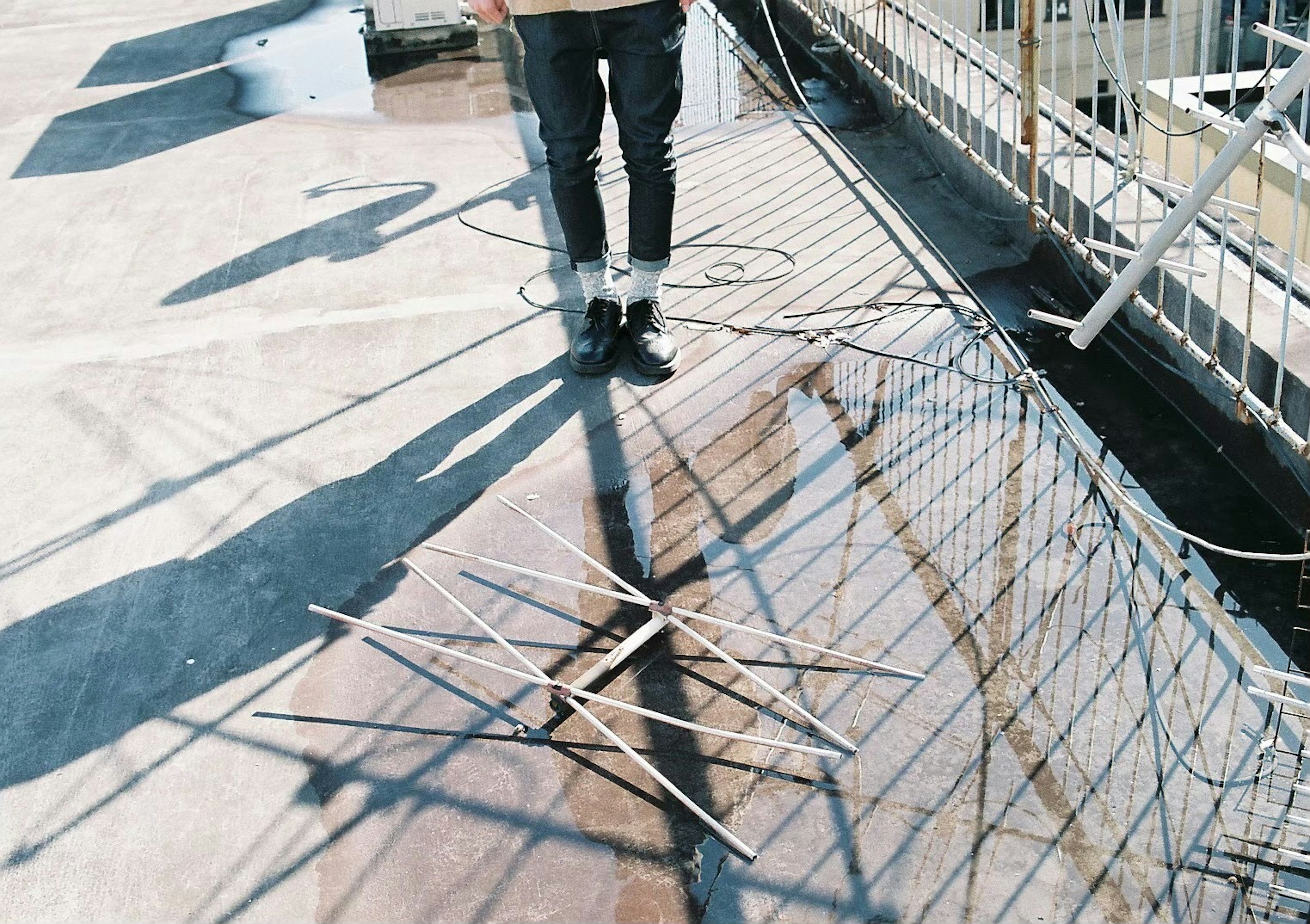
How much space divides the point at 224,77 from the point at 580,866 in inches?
239

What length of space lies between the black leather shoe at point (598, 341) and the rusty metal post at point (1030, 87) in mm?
1456

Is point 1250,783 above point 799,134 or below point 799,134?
below

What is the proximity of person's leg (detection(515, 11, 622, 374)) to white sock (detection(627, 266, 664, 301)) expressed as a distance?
8 cm

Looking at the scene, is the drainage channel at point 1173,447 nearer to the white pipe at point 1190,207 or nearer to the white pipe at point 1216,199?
the white pipe at point 1190,207

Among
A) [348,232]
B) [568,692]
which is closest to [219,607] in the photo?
[568,692]

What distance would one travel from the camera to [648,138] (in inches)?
145

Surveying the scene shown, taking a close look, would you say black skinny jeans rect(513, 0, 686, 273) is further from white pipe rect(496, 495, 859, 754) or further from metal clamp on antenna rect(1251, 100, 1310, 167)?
metal clamp on antenna rect(1251, 100, 1310, 167)

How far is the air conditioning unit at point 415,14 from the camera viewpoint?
7.12 meters

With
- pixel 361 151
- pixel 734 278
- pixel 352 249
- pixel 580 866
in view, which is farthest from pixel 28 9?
pixel 580 866

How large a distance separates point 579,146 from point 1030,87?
153cm

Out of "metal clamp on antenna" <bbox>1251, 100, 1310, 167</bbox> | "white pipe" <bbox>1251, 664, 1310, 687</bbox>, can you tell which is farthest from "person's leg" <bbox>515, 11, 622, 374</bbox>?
"white pipe" <bbox>1251, 664, 1310, 687</bbox>

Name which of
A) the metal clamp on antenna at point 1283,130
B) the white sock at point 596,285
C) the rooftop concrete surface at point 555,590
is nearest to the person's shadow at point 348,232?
the rooftop concrete surface at point 555,590

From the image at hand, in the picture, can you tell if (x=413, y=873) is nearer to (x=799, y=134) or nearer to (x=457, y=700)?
(x=457, y=700)

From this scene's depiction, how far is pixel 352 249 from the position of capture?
15.6 ft
